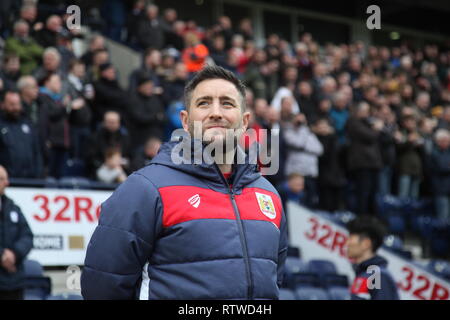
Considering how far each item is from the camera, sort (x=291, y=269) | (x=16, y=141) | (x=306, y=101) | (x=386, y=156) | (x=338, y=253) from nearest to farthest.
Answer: (x=16, y=141)
(x=291, y=269)
(x=338, y=253)
(x=386, y=156)
(x=306, y=101)

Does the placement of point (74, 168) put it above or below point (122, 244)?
below

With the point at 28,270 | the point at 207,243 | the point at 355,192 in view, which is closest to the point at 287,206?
the point at 355,192

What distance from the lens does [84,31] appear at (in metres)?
11.3

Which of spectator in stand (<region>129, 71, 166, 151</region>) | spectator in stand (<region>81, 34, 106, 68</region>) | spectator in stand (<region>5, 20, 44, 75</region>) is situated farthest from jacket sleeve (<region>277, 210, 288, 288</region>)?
spectator in stand (<region>81, 34, 106, 68</region>)

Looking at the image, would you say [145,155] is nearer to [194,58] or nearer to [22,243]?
[22,243]

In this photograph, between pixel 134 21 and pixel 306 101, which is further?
pixel 134 21

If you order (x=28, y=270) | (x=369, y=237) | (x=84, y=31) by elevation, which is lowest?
(x=28, y=270)

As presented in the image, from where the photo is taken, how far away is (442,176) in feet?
33.1

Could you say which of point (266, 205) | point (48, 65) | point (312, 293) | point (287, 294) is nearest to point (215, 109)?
point (266, 205)

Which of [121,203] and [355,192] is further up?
[121,203]

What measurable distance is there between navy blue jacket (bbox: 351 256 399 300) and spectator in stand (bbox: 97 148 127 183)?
382 centimetres

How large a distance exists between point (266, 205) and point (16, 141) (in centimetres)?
476

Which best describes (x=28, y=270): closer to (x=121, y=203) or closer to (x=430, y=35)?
(x=121, y=203)
